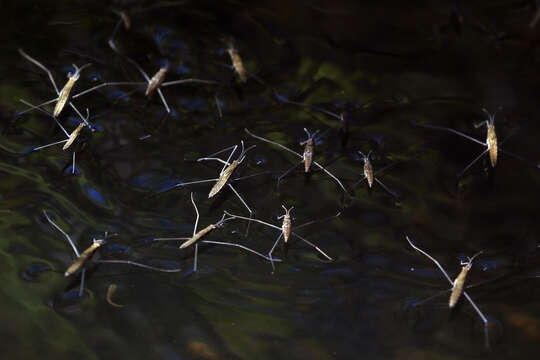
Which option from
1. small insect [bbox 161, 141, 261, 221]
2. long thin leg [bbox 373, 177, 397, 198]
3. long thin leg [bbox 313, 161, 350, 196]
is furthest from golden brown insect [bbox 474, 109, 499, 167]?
small insect [bbox 161, 141, 261, 221]

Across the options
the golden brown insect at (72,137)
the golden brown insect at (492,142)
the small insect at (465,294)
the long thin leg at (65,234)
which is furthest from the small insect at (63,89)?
the golden brown insect at (492,142)

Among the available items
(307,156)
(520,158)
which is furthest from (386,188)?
(520,158)

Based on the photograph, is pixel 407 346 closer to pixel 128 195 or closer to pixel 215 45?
pixel 128 195

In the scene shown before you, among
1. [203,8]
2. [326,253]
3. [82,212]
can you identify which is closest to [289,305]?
[326,253]

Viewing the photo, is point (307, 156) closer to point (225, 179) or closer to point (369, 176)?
point (369, 176)

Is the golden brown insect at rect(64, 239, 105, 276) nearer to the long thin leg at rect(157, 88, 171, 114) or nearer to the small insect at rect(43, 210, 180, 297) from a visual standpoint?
the small insect at rect(43, 210, 180, 297)

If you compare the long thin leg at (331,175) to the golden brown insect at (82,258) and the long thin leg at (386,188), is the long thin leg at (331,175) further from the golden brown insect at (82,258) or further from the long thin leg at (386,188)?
the golden brown insect at (82,258)
